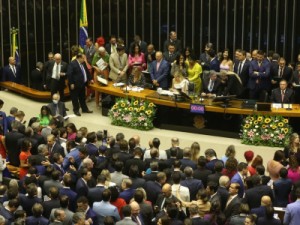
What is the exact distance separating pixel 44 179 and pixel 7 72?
33.6 feet

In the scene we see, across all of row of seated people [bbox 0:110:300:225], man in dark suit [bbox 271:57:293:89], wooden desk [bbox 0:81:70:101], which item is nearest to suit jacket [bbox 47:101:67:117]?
wooden desk [bbox 0:81:70:101]

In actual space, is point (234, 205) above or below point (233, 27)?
below

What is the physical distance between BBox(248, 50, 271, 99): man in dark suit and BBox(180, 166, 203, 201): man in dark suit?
23.5 ft

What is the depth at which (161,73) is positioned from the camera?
2225 centimetres

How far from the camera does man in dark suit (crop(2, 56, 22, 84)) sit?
24.5 metres

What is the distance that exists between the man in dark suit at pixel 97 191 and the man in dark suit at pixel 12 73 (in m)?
10.8

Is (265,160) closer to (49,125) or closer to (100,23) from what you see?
(49,125)

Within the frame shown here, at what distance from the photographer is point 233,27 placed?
83.1ft

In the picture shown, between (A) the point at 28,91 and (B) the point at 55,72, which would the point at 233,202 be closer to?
(B) the point at 55,72

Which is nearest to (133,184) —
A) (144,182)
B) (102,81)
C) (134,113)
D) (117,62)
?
(144,182)

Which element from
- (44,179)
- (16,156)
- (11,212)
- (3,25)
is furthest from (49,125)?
(3,25)

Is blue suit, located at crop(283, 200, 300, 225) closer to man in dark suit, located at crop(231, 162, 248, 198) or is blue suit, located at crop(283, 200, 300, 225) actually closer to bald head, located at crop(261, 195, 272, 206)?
bald head, located at crop(261, 195, 272, 206)

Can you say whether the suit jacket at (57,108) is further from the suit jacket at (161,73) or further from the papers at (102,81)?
the suit jacket at (161,73)

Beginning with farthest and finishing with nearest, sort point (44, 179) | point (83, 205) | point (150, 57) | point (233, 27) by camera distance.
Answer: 1. point (233, 27)
2. point (150, 57)
3. point (44, 179)
4. point (83, 205)
